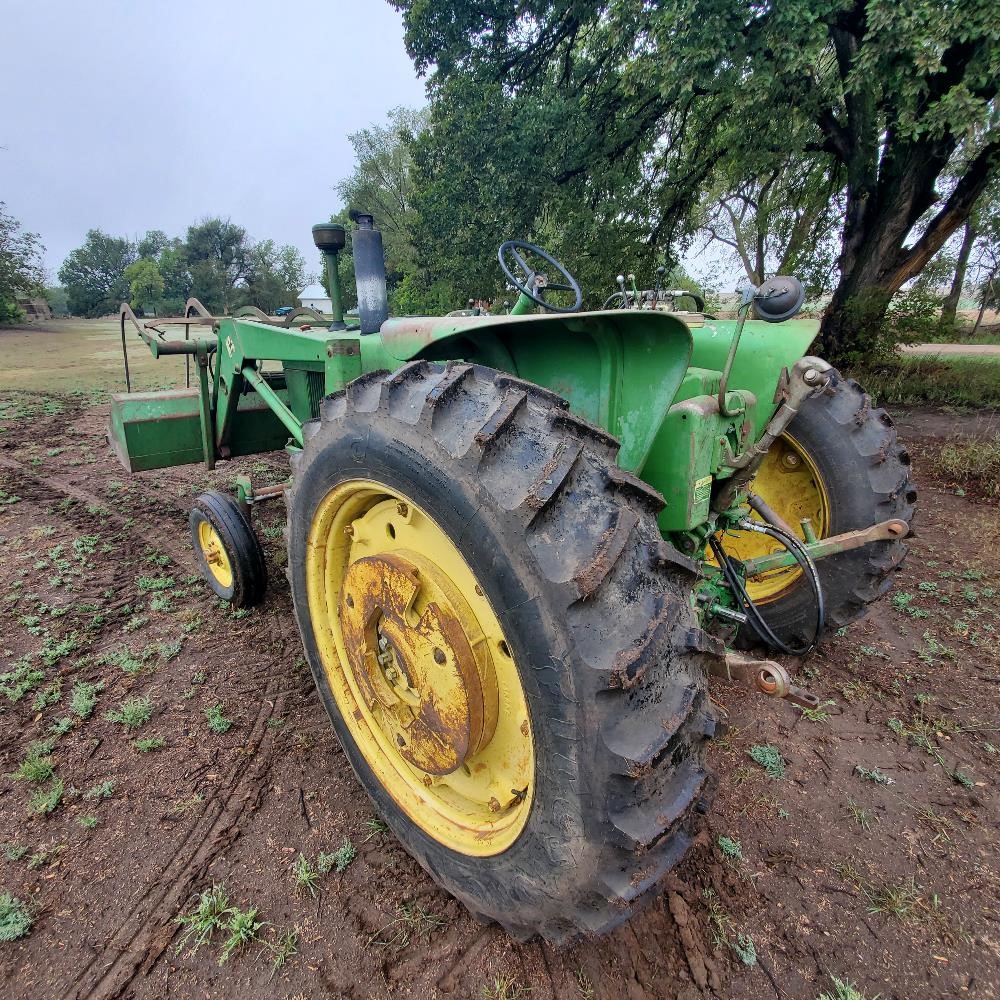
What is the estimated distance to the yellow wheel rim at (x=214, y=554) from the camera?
3.26 meters

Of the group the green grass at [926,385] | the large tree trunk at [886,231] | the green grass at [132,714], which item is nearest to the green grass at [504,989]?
the green grass at [132,714]

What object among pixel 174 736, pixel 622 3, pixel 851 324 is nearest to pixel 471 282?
pixel 622 3

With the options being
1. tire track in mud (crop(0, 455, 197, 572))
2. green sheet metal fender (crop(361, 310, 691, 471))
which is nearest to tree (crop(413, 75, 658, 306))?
tire track in mud (crop(0, 455, 197, 572))

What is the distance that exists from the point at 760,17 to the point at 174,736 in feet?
23.2

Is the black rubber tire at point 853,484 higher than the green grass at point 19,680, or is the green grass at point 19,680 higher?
Result: the black rubber tire at point 853,484

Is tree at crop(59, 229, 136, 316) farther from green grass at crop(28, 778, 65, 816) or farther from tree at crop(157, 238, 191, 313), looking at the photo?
green grass at crop(28, 778, 65, 816)

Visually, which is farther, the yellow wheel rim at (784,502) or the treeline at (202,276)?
the treeline at (202,276)

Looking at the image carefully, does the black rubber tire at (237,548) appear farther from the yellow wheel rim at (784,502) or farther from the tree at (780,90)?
the tree at (780,90)

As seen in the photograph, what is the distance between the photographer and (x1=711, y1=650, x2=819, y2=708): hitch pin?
1.39 metres

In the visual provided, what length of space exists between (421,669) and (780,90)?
6886 millimetres

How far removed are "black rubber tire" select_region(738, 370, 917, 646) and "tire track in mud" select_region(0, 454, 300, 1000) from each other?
7.70 ft

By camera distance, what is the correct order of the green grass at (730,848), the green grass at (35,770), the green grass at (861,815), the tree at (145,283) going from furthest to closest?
1. the tree at (145,283)
2. the green grass at (35,770)
3. the green grass at (861,815)
4. the green grass at (730,848)

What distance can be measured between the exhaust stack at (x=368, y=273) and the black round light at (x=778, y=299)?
1.60 meters

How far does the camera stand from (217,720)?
2.38 m
